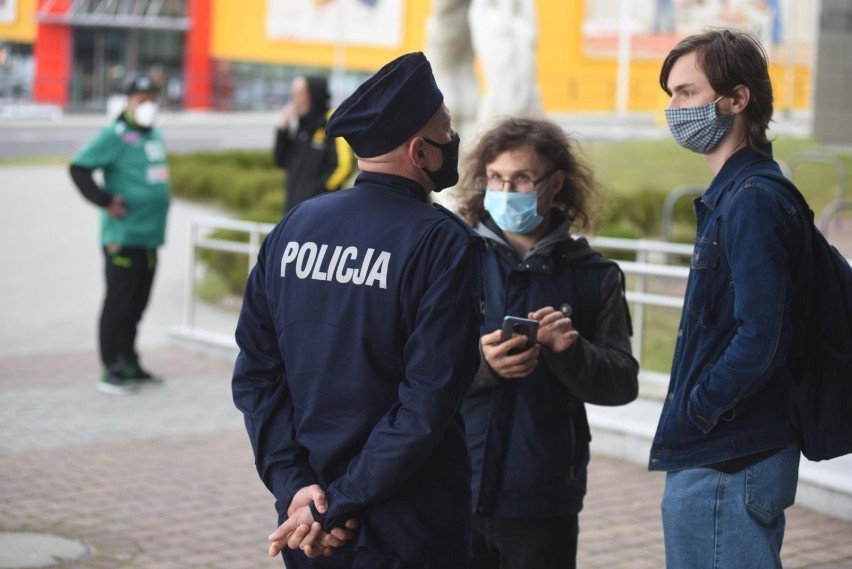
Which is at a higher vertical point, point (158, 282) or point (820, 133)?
point (820, 133)

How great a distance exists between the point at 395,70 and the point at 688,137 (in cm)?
80

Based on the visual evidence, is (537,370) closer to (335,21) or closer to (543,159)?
(543,159)

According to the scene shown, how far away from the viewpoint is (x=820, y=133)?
85.3ft

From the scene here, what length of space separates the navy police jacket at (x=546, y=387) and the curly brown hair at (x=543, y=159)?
0.17 metres

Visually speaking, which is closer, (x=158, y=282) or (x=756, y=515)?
(x=756, y=515)

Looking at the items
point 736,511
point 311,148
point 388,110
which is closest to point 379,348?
point 388,110

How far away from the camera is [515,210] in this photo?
3930mm

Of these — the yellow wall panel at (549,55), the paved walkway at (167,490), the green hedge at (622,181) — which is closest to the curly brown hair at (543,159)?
the paved walkway at (167,490)

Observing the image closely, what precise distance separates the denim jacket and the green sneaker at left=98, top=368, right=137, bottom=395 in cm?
655

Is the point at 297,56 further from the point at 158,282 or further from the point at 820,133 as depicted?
the point at 158,282

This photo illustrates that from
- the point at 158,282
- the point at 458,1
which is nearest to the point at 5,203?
the point at 158,282

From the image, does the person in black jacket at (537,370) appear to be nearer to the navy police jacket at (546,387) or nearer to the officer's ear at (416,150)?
the navy police jacket at (546,387)

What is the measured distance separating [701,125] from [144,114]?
662 centimetres

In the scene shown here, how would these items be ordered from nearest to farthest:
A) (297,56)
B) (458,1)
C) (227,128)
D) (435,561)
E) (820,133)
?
1. (435,561)
2. (458,1)
3. (820,133)
4. (227,128)
5. (297,56)
